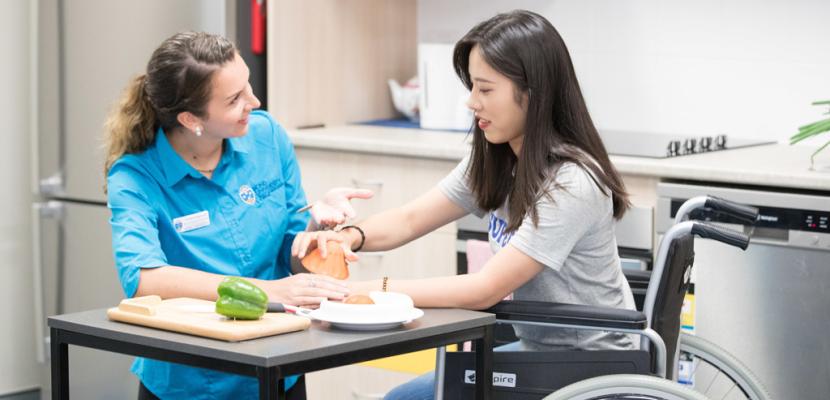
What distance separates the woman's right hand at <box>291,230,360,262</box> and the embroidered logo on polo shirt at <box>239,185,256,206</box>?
115 mm

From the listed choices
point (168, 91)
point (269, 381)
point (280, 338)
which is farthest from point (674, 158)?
point (269, 381)

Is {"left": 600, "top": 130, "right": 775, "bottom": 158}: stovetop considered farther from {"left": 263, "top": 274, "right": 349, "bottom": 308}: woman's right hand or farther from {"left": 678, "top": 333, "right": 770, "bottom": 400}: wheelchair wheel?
{"left": 263, "top": 274, "right": 349, "bottom": 308}: woman's right hand

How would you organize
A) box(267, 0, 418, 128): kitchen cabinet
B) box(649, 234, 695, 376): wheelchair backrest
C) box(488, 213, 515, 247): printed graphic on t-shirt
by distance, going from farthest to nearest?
1. box(267, 0, 418, 128): kitchen cabinet
2. box(488, 213, 515, 247): printed graphic on t-shirt
3. box(649, 234, 695, 376): wheelchair backrest

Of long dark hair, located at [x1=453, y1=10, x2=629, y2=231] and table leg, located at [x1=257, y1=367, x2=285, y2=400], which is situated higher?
long dark hair, located at [x1=453, y1=10, x2=629, y2=231]

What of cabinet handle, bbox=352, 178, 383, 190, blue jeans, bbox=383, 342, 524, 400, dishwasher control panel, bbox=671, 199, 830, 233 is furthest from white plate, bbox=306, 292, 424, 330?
cabinet handle, bbox=352, 178, 383, 190

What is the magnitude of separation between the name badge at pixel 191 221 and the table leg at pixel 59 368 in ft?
1.15

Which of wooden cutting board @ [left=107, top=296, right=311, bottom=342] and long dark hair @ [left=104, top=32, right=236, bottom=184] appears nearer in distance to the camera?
wooden cutting board @ [left=107, top=296, right=311, bottom=342]

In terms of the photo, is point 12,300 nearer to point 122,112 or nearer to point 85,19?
point 85,19

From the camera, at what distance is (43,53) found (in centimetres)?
386

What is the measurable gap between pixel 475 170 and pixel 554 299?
1.04ft

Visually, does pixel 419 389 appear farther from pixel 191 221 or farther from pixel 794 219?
pixel 794 219

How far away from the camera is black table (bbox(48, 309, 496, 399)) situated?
1.83 meters

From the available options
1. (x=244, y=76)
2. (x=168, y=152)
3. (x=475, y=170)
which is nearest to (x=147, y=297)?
(x=168, y=152)

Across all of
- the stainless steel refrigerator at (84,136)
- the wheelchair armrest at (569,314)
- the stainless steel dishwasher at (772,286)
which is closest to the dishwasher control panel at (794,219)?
the stainless steel dishwasher at (772,286)
